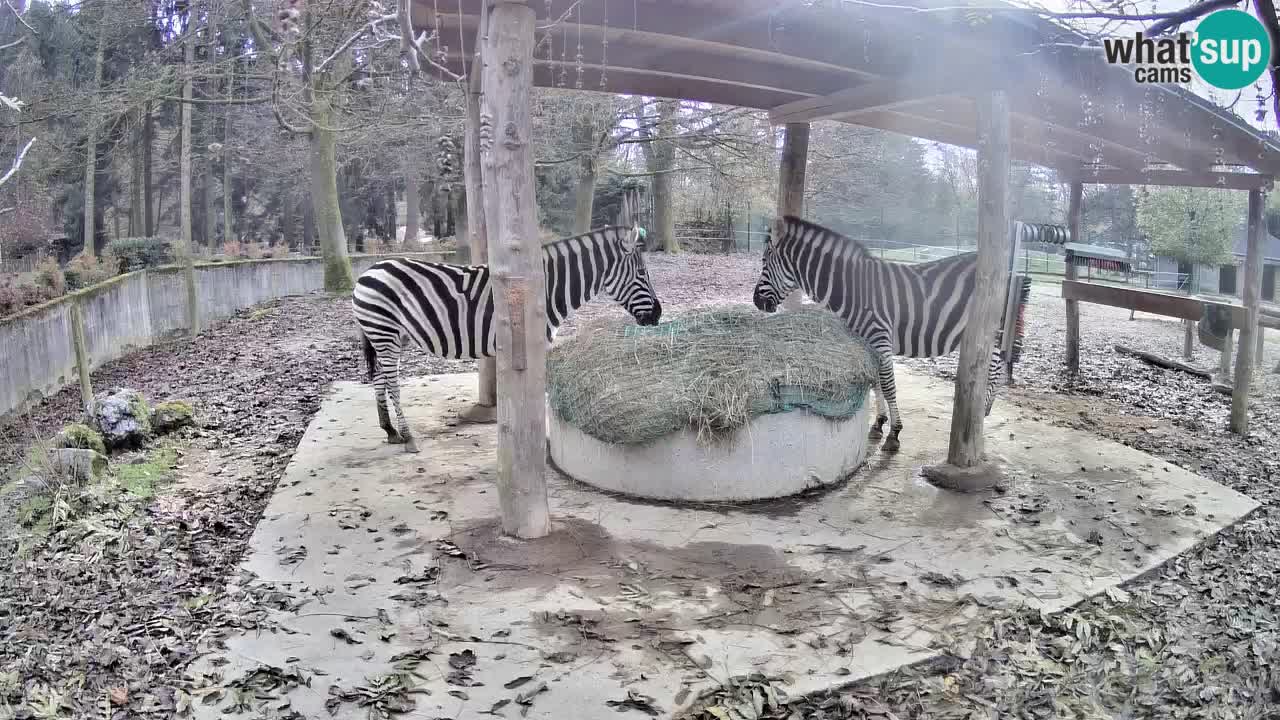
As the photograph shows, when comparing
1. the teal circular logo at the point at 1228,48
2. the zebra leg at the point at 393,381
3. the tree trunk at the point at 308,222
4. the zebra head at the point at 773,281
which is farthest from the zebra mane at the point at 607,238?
the tree trunk at the point at 308,222

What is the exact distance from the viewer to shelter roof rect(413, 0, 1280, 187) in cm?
509

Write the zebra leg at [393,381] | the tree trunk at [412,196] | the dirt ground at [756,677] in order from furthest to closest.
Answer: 1. the tree trunk at [412,196]
2. the zebra leg at [393,381]
3. the dirt ground at [756,677]

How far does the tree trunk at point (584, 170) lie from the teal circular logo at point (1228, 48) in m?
13.5

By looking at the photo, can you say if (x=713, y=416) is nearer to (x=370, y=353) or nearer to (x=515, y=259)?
(x=515, y=259)

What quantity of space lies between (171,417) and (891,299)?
21.6ft

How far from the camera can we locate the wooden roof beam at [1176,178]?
A: 25.7 ft

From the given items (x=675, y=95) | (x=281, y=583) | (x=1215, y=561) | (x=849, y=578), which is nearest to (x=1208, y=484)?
(x=1215, y=561)

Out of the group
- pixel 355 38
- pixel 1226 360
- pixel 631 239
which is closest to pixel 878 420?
pixel 631 239

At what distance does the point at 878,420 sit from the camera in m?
7.30

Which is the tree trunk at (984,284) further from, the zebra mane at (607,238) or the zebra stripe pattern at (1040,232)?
the zebra mane at (607,238)

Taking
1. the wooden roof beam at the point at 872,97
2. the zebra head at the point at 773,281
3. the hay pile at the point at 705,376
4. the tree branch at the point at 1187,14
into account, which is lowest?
the hay pile at the point at 705,376

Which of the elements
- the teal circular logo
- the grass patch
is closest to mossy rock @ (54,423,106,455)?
the grass patch

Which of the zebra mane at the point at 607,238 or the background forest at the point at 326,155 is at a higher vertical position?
the background forest at the point at 326,155

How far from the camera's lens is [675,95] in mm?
7914
